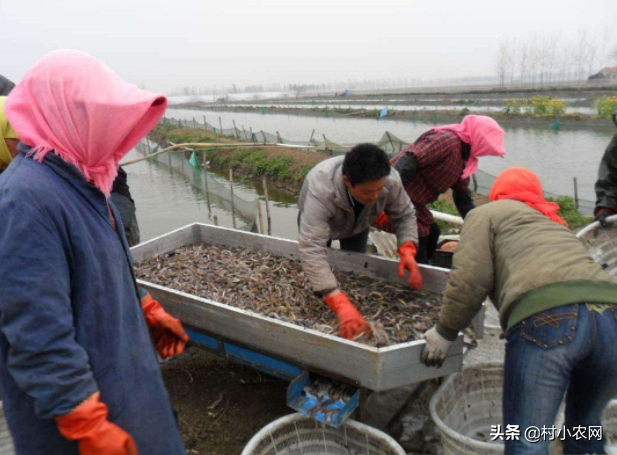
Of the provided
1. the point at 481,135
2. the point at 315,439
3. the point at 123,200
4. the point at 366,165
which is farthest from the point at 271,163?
the point at 315,439

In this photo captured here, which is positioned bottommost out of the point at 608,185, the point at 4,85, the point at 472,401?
the point at 472,401

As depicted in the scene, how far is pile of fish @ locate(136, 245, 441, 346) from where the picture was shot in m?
3.20

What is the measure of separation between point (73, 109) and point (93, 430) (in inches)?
42.1

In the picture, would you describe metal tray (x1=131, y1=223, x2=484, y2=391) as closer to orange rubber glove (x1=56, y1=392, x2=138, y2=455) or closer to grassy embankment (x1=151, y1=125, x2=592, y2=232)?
orange rubber glove (x1=56, y1=392, x2=138, y2=455)

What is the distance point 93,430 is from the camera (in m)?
1.49

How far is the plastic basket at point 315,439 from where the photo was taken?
2.69m

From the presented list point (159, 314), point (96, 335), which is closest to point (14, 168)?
point (96, 335)

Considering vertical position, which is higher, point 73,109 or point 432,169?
point 73,109

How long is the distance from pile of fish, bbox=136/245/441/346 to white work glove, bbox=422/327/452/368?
34 cm

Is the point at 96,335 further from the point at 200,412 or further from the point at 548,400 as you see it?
the point at 200,412

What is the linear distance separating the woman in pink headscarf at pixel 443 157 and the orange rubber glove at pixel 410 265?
2.02 feet

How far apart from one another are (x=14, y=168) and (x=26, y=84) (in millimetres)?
283

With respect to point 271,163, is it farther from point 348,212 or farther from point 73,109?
point 73,109

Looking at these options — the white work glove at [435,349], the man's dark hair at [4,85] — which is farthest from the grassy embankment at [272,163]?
the man's dark hair at [4,85]
